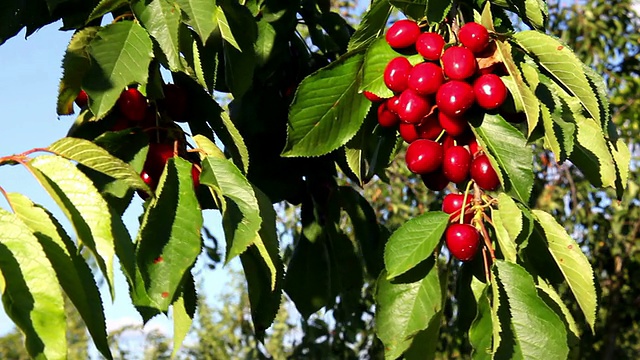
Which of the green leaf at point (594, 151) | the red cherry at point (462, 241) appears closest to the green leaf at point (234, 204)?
the red cherry at point (462, 241)

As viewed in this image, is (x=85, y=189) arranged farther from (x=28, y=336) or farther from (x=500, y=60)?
(x=500, y=60)

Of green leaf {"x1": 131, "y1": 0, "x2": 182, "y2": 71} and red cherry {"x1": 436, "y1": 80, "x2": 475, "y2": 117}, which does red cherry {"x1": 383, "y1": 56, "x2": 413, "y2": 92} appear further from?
green leaf {"x1": 131, "y1": 0, "x2": 182, "y2": 71}

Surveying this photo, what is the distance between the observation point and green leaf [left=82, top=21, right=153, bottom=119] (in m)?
1.07

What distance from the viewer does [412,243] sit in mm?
1080

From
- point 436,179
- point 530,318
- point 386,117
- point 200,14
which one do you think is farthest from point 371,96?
point 530,318

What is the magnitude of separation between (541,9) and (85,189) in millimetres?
762

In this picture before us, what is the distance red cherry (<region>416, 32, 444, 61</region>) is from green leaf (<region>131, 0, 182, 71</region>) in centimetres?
31

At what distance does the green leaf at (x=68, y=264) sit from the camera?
81 centimetres

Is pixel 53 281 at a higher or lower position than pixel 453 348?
higher

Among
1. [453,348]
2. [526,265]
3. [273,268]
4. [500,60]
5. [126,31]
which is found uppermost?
[126,31]

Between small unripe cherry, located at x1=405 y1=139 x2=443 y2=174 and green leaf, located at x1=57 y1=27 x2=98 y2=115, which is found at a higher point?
green leaf, located at x1=57 y1=27 x2=98 y2=115

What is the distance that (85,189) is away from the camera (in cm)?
84

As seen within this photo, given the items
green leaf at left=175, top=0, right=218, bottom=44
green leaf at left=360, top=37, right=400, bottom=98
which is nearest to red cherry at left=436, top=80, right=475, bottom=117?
green leaf at left=360, top=37, right=400, bottom=98

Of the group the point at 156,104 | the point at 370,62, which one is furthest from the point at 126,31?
the point at 370,62
